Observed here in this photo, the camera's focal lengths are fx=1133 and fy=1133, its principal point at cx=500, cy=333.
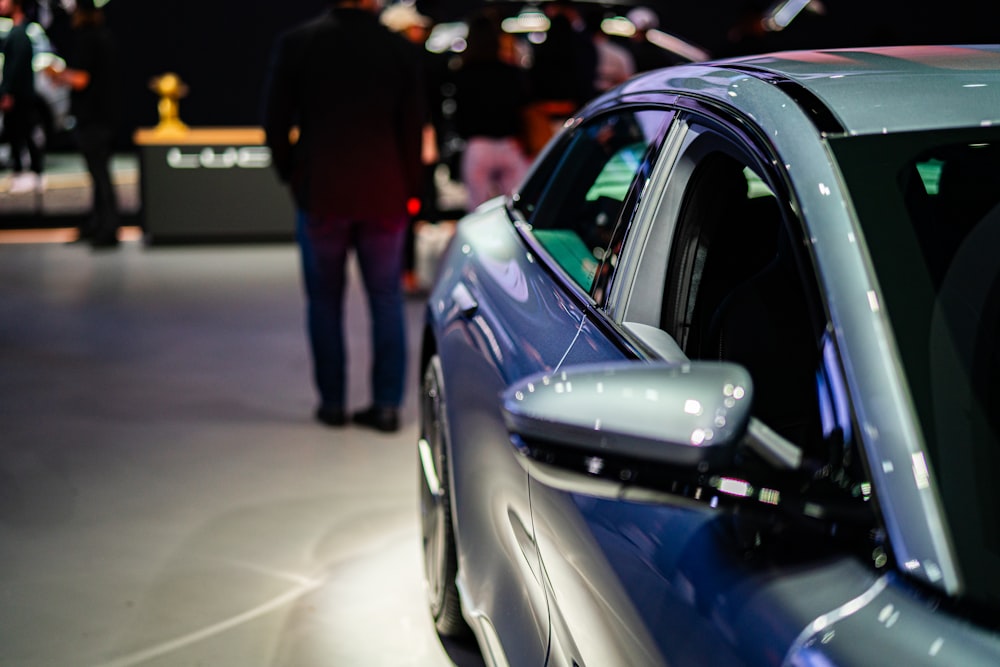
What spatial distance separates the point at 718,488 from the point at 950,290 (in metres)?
0.39

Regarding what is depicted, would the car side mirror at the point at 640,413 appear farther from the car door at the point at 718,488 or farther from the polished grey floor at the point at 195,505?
the polished grey floor at the point at 195,505

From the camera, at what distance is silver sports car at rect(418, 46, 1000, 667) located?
43.5 inches

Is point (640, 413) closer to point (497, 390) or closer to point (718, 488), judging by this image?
point (718, 488)

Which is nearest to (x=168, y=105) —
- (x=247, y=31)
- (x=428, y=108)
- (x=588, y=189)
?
(x=428, y=108)

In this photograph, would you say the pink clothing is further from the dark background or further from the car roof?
the dark background

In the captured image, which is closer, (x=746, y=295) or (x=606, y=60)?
(x=746, y=295)

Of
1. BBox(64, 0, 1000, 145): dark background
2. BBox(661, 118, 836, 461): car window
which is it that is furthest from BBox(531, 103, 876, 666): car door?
BBox(64, 0, 1000, 145): dark background

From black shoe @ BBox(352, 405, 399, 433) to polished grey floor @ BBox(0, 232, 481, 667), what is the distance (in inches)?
2.1

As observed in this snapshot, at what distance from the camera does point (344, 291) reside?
460cm

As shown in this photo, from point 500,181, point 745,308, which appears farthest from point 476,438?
point 500,181

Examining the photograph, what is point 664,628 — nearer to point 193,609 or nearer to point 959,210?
point 959,210

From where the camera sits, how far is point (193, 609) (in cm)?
306

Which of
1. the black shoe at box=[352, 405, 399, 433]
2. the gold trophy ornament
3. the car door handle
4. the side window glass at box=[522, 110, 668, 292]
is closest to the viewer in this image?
the side window glass at box=[522, 110, 668, 292]

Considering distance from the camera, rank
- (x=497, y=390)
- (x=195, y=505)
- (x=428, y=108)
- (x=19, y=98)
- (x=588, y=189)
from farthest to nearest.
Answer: (x=19, y=98) < (x=428, y=108) < (x=195, y=505) < (x=588, y=189) < (x=497, y=390)
